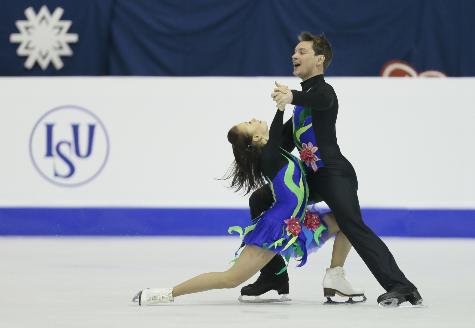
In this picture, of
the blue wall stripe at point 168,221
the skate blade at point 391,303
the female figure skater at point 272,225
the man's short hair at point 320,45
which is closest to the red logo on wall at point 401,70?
the blue wall stripe at point 168,221

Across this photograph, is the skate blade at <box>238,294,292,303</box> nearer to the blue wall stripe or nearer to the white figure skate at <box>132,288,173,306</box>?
the white figure skate at <box>132,288,173,306</box>

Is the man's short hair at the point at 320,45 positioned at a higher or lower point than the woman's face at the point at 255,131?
higher

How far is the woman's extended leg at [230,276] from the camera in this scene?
5.01 metres

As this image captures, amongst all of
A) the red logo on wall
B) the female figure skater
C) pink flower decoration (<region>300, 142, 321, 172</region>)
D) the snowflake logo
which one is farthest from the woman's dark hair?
A: the snowflake logo

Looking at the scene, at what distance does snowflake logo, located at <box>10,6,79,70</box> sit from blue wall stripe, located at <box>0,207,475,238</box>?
189 centimetres

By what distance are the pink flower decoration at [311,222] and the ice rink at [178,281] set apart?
351mm

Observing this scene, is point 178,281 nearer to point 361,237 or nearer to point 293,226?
point 293,226

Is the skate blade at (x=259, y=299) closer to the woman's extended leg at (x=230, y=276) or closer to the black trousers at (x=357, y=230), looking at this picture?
the woman's extended leg at (x=230, y=276)

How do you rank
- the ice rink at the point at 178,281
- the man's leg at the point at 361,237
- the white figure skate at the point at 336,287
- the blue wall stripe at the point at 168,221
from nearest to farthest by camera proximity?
1. the ice rink at the point at 178,281
2. the man's leg at the point at 361,237
3. the white figure skate at the point at 336,287
4. the blue wall stripe at the point at 168,221

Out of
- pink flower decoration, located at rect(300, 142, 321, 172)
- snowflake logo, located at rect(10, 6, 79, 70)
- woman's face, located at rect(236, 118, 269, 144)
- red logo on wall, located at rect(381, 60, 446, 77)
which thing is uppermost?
snowflake logo, located at rect(10, 6, 79, 70)

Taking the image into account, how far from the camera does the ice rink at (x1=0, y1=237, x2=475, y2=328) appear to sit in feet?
15.0

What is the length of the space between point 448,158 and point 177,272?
3531 millimetres

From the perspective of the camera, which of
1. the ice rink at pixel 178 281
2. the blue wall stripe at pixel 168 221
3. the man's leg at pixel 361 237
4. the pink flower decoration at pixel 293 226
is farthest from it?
the blue wall stripe at pixel 168 221

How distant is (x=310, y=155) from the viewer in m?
5.15
